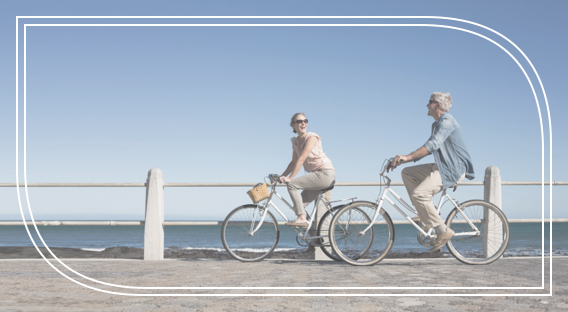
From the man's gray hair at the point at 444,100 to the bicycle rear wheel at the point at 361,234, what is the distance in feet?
4.08

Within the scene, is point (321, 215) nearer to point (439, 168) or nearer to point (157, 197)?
point (439, 168)

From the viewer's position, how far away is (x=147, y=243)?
220 inches

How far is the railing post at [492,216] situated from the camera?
16.3 ft

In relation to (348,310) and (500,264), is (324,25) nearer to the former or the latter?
(348,310)

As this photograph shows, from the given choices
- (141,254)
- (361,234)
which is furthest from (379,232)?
(141,254)

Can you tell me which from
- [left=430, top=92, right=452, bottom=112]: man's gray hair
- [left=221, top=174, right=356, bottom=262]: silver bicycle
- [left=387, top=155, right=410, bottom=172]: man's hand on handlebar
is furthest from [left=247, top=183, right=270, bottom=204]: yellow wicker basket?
[left=430, top=92, right=452, bottom=112]: man's gray hair

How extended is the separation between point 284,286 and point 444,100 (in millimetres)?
2613

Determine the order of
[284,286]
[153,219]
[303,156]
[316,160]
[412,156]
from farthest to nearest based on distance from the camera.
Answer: [153,219]
[316,160]
[303,156]
[412,156]
[284,286]

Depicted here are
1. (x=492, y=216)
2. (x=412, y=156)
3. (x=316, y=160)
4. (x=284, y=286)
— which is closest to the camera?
(x=284, y=286)

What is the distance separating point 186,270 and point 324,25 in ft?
8.53

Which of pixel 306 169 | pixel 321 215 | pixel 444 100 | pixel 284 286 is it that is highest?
pixel 444 100

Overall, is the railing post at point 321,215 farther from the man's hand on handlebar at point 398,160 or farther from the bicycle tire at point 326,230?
the man's hand on handlebar at point 398,160

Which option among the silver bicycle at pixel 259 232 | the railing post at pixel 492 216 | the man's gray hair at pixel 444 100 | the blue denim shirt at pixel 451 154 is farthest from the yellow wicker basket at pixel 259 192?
the railing post at pixel 492 216

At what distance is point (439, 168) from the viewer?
178 inches
